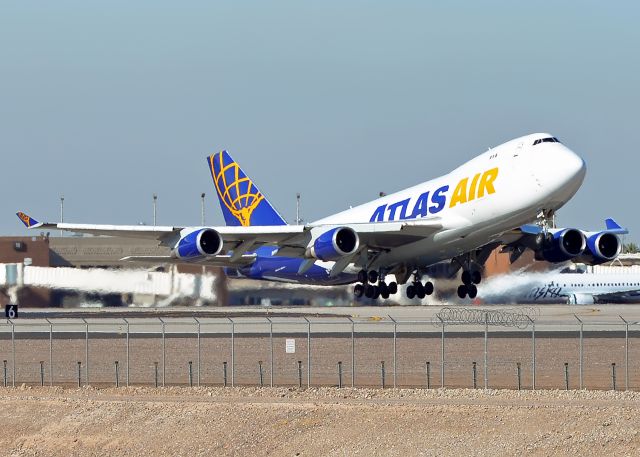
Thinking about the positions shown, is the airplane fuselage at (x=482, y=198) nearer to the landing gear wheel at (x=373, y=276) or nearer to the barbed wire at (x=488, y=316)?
the landing gear wheel at (x=373, y=276)

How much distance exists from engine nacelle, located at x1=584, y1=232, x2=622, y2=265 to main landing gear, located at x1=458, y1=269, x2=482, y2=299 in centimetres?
506

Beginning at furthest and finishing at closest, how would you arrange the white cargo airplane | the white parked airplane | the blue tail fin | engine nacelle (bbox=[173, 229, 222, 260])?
the white parked airplane
the blue tail fin
engine nacelle (bbox=[173, 229, 222, 260])
the white cargo airplane

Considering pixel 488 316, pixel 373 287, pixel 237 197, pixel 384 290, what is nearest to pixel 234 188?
pixel 237 197

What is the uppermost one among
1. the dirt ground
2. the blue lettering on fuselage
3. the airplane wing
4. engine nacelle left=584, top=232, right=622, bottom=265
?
the blue lettering on fuselage

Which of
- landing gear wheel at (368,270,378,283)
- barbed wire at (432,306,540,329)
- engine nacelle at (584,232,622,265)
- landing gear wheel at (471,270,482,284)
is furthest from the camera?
landing gear wheel at (471,270,482,284)

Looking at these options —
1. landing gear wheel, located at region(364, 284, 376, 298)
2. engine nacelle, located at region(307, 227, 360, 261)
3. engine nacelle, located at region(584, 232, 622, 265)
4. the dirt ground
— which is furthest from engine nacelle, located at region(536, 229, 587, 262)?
the dirt ground

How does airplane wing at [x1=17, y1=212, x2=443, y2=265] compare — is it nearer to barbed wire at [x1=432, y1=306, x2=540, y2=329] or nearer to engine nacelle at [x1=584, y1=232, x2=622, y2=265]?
barbed wire at [x1=432, y1=306, x2=540, y2=329]

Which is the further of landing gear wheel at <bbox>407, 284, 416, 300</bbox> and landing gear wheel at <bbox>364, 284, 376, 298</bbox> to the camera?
landing gear wheel at <bbox>407, 284, 416, 300</bbox>

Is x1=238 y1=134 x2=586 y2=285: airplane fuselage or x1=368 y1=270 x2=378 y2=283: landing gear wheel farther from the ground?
x1=238 y1=134 x2=586 y2=285: airplane fuselage

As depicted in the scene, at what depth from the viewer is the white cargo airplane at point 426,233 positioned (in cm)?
4775

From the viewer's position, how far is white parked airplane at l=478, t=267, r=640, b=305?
72250mm

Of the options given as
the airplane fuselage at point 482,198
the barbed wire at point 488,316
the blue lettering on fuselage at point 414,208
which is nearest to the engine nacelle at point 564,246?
the barbed wire at point 488,316

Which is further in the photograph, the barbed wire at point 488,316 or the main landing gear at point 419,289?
the main landing gear at point 419,289

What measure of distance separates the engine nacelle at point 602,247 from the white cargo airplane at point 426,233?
0.14 ft
